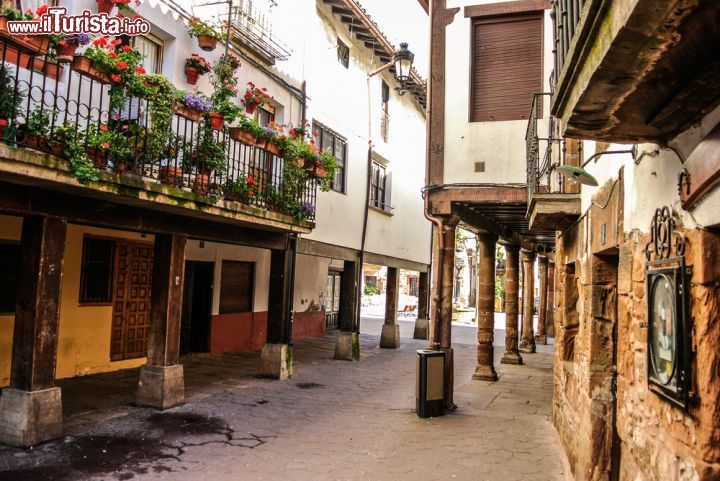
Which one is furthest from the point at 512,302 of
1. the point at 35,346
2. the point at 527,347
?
the point at 35,346

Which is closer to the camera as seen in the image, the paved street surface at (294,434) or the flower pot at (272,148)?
the paved street surface at (294,434)

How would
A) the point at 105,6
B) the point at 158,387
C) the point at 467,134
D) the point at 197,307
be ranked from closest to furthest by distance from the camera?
the point at 105,6 → the point at 158,387 → the point at 467,134 → the point at 197,307

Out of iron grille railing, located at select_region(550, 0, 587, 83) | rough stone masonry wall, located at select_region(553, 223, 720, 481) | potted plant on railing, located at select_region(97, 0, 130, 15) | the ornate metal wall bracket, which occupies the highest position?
potted plant on railing, located at select_region(97, 0, 130, 15)

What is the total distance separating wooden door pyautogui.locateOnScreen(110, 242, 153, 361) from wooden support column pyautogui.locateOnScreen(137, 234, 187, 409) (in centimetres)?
264

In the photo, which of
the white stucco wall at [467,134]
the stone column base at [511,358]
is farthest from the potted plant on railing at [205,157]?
the stone column base at [511,358]

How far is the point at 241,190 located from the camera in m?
9.20

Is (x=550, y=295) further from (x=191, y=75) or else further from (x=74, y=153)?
(x=74, y=153)

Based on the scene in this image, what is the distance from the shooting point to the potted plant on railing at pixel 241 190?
29.7 ft

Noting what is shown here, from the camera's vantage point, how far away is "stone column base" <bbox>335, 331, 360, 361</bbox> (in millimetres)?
14258

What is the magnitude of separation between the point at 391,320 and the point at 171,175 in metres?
10.9

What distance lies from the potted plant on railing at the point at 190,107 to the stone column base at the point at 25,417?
3.93 metres

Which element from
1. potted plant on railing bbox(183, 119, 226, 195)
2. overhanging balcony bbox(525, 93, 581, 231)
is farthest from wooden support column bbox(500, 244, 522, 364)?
potted plant on railing bbox(183, 119, 226, 195)

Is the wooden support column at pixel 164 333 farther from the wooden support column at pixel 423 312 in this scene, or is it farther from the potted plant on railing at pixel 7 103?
the wooden support column at pixel 423 312

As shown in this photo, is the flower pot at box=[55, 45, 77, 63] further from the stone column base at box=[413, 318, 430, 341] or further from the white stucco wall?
the stone column base at box=[413, 318, 430, 341]
